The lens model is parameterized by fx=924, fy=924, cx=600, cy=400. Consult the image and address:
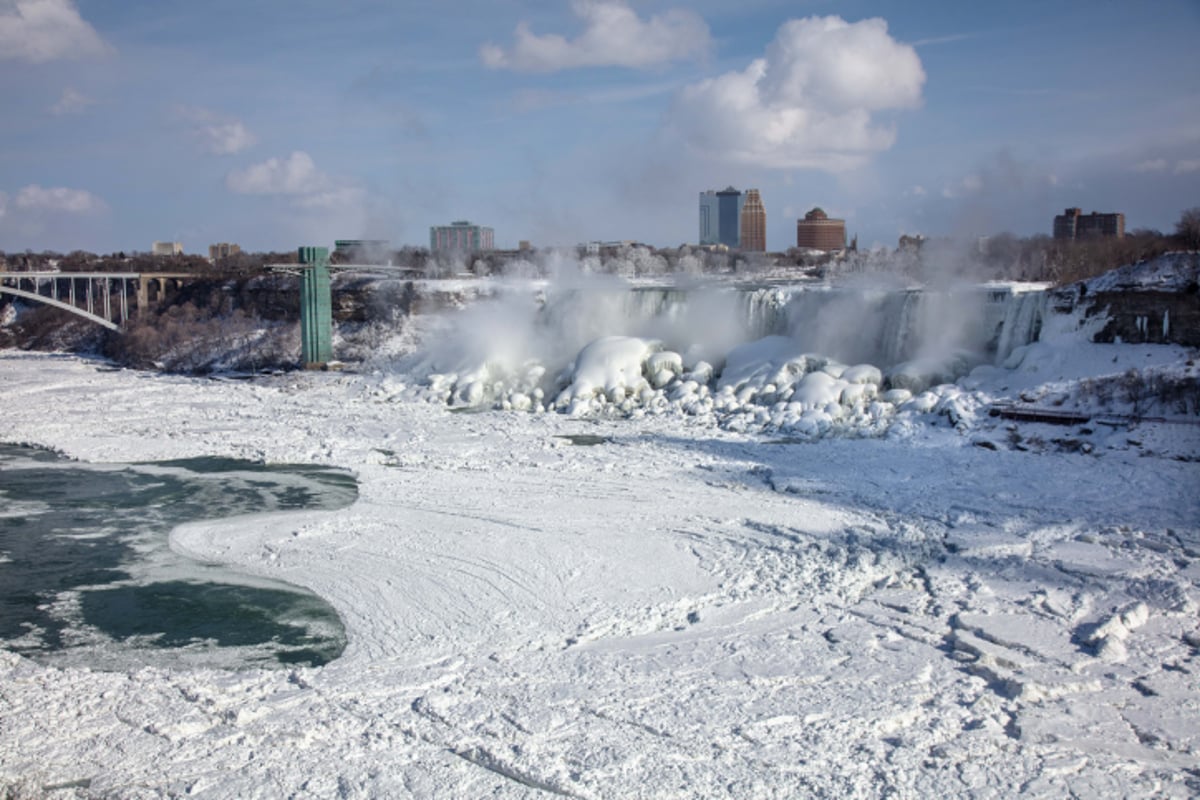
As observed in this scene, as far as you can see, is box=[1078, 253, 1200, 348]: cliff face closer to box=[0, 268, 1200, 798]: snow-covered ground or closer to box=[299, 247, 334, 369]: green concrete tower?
box=[0, 268, 1200, 798]: snow-covered ground

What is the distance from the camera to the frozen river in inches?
244

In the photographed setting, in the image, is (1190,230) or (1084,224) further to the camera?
(1084,224)

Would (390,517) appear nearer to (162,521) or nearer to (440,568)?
(440,568)

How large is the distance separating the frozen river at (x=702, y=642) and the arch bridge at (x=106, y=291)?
28185mm

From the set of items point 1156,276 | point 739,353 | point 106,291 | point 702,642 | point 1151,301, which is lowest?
point 702,642

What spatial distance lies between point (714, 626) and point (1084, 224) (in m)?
35.0

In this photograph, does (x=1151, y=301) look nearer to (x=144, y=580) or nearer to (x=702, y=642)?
(x=702, y=642)

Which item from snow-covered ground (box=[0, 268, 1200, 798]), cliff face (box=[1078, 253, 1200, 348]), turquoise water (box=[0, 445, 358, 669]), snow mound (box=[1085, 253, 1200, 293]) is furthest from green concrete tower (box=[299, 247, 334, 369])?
snow mound (box=[1085, 253, 1200, 293])

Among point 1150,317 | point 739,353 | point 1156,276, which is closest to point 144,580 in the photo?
point 739,353

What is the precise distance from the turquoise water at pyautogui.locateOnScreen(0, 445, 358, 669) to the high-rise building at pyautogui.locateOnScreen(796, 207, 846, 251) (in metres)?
65.7

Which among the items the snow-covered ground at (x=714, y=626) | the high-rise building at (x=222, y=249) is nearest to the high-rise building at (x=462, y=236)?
the high-rise building at (x=222, y=249)

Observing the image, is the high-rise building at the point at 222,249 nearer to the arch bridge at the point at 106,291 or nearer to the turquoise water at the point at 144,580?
the arch bridge at the point at 106,291

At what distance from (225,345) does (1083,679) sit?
30462 millimetres

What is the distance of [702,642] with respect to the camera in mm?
8242
